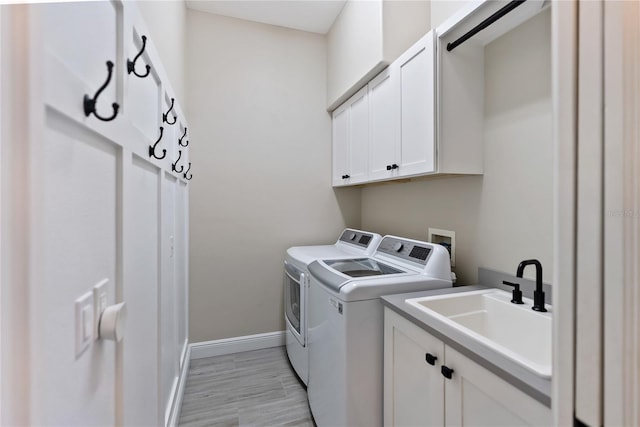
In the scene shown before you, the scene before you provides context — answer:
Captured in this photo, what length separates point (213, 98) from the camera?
8.56ft

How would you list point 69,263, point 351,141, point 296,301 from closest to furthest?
point 69,263, point 296,301, point 351,141

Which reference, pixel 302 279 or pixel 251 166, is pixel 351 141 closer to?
pixel 251 166

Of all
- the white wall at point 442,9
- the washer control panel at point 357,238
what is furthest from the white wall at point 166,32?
the washer control panel at point 357,238

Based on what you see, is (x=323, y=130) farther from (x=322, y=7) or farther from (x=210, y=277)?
(x=210, y=277)

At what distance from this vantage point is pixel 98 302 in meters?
0.69

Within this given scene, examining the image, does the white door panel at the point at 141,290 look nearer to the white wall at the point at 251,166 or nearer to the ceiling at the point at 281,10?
the white wall at the point at 251,166

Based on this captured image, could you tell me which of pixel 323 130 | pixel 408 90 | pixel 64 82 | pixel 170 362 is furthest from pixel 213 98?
pixel 64 82

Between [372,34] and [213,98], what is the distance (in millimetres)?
1397

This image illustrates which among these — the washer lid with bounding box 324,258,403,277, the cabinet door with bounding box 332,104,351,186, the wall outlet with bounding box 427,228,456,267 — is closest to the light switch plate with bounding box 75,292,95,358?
the washer lid with bounding box 324,258,403,277

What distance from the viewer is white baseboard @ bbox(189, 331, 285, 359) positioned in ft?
8.48

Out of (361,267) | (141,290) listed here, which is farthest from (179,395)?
(361,267)

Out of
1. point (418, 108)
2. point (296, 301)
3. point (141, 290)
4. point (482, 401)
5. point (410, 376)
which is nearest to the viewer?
point (482, 401)

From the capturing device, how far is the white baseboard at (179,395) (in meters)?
1.68

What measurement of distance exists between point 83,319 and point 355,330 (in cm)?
110
